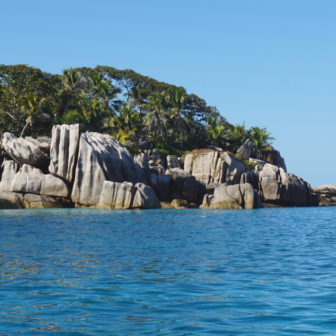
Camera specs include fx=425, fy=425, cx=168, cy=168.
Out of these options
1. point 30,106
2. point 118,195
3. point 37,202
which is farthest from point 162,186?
point 30,106

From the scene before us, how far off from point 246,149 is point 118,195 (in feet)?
120

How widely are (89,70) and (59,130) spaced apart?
42048 mm

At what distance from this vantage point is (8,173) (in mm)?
41156

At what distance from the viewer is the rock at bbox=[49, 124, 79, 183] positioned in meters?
39.9

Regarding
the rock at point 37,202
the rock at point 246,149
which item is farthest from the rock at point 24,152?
the rock at point 246,149

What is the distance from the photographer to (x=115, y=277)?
971 cm

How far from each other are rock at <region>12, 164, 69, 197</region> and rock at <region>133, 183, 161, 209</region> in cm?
719

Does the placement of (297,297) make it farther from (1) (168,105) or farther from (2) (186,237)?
(1) (168,105)

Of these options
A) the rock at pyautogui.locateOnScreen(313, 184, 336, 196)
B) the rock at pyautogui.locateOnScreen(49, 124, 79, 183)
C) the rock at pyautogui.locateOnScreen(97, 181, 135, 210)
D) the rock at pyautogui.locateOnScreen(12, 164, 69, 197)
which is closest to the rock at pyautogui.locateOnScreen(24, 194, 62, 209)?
the rock at pyautogui.locateOnScreen(12, 164, 69, 197)

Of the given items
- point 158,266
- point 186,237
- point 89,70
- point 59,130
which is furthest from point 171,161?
point 158,266

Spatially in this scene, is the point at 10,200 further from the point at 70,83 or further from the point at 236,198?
the point at 70,83

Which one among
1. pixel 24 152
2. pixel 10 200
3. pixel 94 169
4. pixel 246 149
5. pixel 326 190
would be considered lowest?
pixel 10 200

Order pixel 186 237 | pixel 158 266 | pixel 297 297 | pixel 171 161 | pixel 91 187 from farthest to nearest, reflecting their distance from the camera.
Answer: pixel 171 161, pixel 91 187, pixel 186 237, pixel 158 266, pixel 297 297

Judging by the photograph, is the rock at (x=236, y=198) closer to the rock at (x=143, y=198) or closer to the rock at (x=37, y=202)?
the rock at (x=143, y=198)
